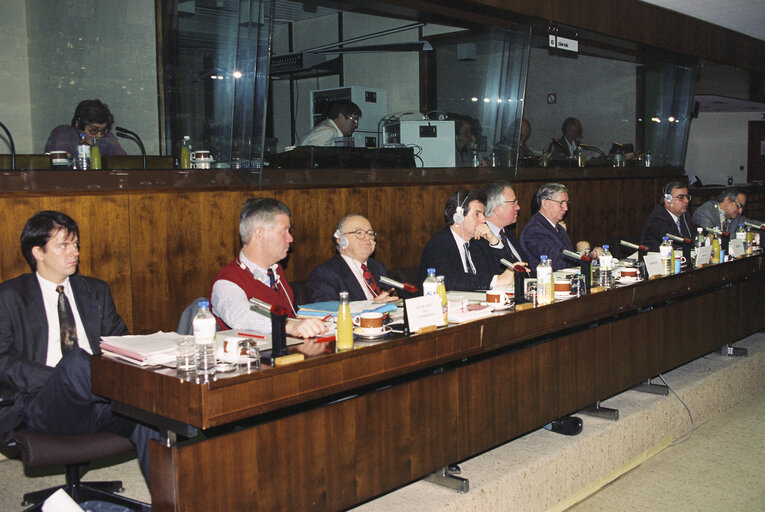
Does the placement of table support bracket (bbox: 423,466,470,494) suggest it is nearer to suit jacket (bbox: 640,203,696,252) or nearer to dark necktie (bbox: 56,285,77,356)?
dark necktie (bbox: 56,285,77,356)

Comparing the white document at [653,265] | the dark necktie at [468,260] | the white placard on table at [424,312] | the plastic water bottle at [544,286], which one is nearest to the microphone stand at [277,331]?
the white placard on table at [424,312]

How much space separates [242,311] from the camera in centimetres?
263

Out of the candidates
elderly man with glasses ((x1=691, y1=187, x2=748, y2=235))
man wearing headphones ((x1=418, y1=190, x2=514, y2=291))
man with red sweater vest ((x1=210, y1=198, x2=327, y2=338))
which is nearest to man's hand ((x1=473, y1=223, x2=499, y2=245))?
man wearing headphones ((x1=418, y1=190, x2=514, y2=291))

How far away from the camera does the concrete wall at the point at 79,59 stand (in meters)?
4.25

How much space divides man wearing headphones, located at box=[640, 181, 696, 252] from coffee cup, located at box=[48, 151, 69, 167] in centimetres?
404

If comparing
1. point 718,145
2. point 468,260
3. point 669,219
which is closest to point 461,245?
point 468,260

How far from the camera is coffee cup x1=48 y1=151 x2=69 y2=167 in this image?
327 cm

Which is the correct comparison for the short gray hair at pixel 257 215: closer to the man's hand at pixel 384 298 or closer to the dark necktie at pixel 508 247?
the man's hand at pixel 384 298

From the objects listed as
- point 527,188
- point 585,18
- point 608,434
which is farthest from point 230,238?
point 585,18

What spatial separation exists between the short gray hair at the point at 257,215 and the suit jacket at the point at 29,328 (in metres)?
0.57

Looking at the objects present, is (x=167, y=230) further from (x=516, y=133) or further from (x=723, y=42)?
(x=723, y=42)

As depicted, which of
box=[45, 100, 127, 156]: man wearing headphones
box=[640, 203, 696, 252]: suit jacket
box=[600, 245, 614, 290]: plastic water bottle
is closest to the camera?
box=[600, 245, 614, 290]: plastic water bottle

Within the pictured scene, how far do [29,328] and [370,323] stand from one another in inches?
47.3

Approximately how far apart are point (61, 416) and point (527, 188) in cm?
391
